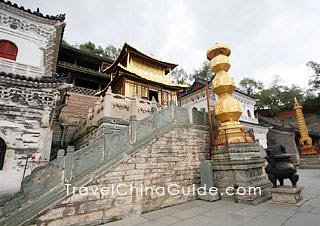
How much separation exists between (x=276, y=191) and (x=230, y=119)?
122 inches

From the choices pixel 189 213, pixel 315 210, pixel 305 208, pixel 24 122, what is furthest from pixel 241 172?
pixel 24 122

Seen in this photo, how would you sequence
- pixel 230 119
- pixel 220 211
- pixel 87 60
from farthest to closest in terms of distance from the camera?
1. pixel 87 60
2. pixel 230 119
3. pixel 220 211

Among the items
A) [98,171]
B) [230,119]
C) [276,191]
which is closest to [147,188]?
[98,171]

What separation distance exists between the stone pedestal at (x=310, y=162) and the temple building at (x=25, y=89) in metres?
19.2

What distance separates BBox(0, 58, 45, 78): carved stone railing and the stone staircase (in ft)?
16.9

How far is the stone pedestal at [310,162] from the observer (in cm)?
1458

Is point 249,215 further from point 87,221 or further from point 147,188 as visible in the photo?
point 87,221

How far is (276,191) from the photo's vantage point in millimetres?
5434

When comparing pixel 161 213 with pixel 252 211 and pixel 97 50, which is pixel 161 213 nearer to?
pixel 252 211

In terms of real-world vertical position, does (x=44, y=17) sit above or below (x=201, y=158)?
above

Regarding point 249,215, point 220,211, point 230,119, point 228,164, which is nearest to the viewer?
point 249,215

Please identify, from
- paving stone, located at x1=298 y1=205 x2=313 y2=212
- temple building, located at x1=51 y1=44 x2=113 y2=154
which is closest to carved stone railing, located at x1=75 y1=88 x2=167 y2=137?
temple building, located at x1=51 y1=44 x2=113 y2=154

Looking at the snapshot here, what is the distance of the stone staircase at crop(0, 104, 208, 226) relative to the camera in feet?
11.8

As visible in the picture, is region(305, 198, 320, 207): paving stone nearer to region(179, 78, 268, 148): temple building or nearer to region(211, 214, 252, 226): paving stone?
region(211, 214, 252, 226): paving stone
